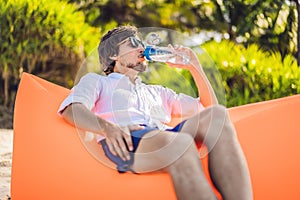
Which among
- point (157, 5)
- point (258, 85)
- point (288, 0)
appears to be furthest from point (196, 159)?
point (157, 5)

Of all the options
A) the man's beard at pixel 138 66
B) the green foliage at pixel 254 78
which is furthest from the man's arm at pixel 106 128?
the green foliage at pixel 254 78

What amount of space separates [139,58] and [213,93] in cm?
32

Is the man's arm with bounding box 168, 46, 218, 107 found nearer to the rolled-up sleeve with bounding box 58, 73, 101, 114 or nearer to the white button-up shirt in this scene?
the white button-up shirt

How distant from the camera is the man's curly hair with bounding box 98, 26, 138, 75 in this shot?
97.6 inches

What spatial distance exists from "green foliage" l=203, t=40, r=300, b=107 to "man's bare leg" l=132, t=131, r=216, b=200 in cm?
303

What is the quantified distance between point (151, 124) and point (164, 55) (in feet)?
0.91

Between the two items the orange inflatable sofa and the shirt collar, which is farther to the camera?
the shirt collar

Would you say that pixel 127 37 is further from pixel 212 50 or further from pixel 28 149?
pixel 212 50

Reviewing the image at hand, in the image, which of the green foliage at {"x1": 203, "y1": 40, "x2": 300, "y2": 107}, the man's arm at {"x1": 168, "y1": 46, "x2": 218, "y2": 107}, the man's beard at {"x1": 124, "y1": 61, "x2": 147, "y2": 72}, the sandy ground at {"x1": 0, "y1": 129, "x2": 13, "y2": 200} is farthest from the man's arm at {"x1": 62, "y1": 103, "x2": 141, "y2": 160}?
the green foliage at {"x1": 203, "y1": 40, "x2": 300, "y2": 107}

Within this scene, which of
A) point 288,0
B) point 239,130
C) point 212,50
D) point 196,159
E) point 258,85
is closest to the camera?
point 196,159

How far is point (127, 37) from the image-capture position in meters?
2.47

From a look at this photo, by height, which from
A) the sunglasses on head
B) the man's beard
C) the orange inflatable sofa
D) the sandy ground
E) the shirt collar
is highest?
the sunglasses on head

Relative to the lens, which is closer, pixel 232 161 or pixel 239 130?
pixel 232 161

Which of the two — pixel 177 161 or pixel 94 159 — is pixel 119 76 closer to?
pixel 94 159
